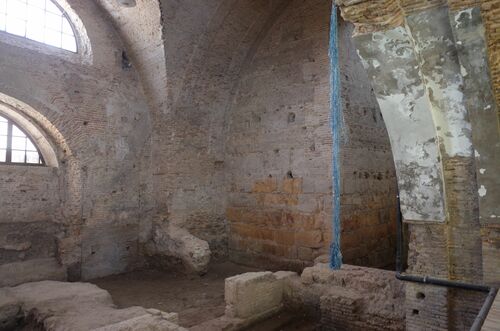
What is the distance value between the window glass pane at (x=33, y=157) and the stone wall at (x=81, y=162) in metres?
0.26

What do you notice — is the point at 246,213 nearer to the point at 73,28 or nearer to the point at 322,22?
the point at 322,22

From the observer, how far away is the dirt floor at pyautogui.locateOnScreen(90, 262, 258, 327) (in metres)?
5.57

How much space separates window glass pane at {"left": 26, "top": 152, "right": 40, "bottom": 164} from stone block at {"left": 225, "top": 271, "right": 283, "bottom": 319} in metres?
4.55

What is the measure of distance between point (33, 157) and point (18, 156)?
28 centimetres

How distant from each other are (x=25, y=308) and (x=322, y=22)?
6862 millimetres

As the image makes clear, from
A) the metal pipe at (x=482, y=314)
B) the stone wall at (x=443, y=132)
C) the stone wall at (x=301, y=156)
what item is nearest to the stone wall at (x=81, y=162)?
the stone wall at (x=301, y=156)

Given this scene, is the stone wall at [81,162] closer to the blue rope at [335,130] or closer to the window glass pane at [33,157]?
the window glass pane at [33,157]

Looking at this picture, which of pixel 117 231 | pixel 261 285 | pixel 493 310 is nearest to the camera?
pixel 493 310

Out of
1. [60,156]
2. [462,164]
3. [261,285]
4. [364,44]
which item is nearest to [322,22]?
[364,44]

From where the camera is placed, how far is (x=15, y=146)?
6.65m

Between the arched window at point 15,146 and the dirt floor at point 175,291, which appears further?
the arched window at point 15,146

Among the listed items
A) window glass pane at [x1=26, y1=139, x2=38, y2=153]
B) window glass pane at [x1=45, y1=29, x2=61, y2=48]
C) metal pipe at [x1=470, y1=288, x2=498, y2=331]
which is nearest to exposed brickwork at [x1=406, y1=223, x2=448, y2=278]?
metal pipe at [x1=470, y1=288, x2=498, y2=331]

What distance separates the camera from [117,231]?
24.7 feet

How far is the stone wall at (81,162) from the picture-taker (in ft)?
20.8
